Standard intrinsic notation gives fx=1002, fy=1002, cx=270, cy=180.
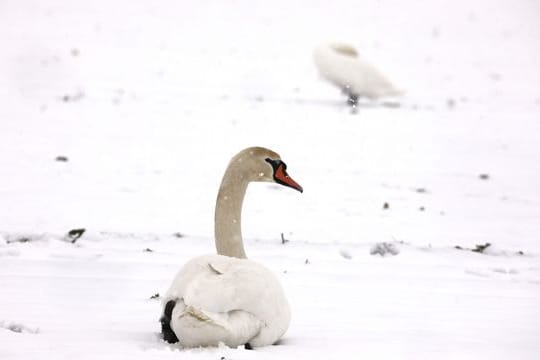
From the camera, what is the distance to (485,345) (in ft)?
16.7

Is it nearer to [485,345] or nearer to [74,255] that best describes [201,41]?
[74,255]

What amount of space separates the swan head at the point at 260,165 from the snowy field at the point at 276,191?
2.69 ft

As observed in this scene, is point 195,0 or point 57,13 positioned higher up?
point 195,0

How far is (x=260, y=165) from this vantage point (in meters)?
5.37

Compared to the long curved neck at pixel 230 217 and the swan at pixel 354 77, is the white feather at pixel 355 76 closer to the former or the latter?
the swan at pixel 354 77

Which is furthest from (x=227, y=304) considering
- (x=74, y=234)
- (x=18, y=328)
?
(x=74, y=234)

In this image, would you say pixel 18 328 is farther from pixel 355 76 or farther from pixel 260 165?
pixel 355 76

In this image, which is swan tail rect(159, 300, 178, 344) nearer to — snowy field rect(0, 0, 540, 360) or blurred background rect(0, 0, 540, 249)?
snowy field rect(0, 0, 540, 360)

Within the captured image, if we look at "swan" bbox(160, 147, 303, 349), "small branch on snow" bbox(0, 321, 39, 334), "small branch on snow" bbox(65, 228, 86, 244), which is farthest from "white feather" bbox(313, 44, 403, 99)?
"small branch on snow" bbox(0, 321, 39, 334)

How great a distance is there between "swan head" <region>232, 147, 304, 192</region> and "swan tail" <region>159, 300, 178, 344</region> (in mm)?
1001

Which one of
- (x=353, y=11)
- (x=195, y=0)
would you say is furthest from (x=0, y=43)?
(x=353, y=11)

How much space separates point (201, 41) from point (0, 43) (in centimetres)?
461

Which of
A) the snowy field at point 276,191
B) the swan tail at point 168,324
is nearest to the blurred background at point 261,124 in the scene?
the snowy field at point 276,191

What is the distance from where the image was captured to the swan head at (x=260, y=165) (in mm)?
5352
